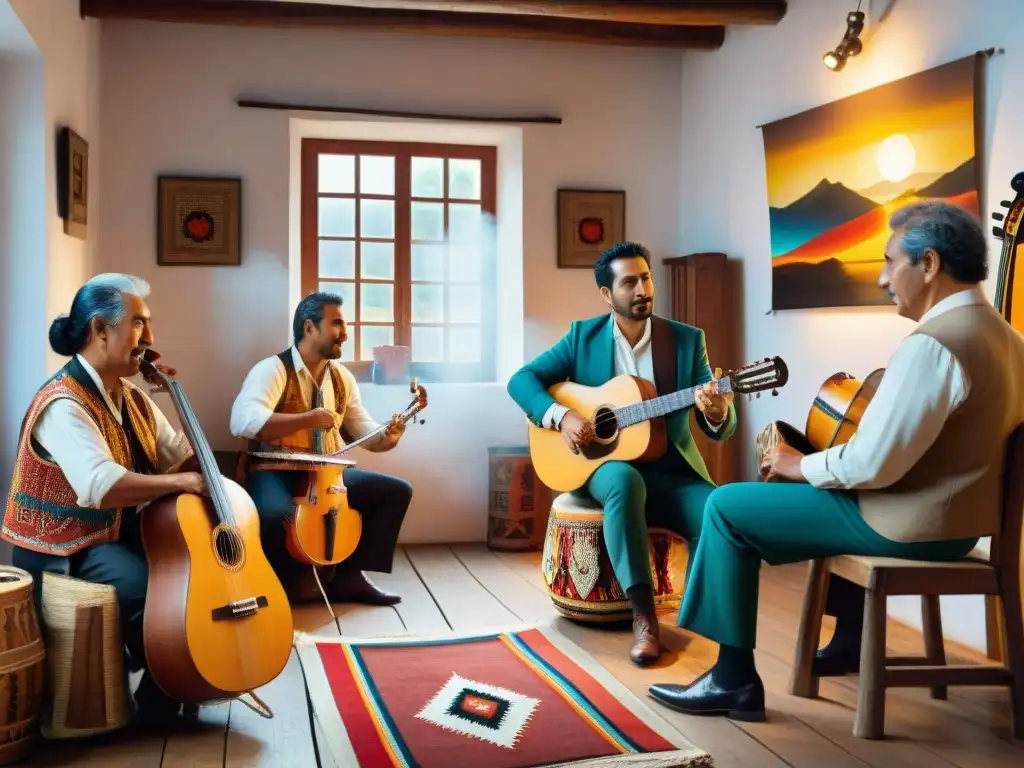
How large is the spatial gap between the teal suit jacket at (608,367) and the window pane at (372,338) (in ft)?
6.28

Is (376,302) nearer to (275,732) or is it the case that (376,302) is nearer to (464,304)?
(464,304)

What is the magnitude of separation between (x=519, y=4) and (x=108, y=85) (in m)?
2.08

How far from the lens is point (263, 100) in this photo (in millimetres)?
5164

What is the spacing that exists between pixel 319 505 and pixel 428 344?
1.98 meters

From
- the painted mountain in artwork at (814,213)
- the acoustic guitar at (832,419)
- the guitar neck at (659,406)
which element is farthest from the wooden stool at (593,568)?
the painted mountain in artwork at (814,213)

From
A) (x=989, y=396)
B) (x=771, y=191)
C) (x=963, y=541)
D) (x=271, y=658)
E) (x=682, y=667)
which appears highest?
(x=771, y=191)

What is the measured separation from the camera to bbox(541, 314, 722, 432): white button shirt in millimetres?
3727

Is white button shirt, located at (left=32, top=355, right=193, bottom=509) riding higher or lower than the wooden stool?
higher

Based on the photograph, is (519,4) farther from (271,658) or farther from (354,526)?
(271,658)

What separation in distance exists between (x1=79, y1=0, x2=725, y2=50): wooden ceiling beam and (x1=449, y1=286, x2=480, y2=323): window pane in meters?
1.37

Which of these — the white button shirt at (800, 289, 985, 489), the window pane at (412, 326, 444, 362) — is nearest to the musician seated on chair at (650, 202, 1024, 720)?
the white button shirt at (800, 289, 985, 489)

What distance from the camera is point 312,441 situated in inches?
162

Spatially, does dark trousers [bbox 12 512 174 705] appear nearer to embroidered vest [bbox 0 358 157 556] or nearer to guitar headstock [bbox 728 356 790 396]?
embroidered vest [bbox 0 358 157 556]

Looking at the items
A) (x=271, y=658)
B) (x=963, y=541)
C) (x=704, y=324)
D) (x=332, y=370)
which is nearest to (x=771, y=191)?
(x=704, y=324)
